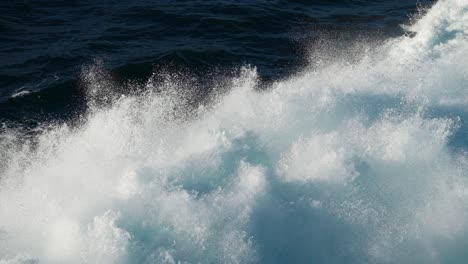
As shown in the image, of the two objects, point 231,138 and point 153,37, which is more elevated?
point 153,37

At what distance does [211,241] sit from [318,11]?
63.7 ft

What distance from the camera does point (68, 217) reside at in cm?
1234

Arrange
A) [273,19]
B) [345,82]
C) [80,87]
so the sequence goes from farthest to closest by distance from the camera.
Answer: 1. [273,19]
2. [80,87]
3. [345,82]

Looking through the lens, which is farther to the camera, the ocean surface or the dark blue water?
the dark blue water

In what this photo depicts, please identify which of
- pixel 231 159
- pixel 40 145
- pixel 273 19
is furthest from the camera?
pixel 273 19

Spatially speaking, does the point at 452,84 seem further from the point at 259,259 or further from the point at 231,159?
the point at 259,259

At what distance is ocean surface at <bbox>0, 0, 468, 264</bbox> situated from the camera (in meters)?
12.0

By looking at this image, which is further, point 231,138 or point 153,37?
point 153,37

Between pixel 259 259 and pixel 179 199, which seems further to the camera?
pixel 179 199

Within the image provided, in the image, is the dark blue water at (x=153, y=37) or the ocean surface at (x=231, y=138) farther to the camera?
the dark blue water at (x=153, y=37)

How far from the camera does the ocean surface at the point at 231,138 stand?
12031mm

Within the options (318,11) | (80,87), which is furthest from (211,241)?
(318,11)

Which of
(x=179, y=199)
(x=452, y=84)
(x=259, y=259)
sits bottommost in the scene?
(x=259, y=259)

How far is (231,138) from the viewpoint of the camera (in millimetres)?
14586
